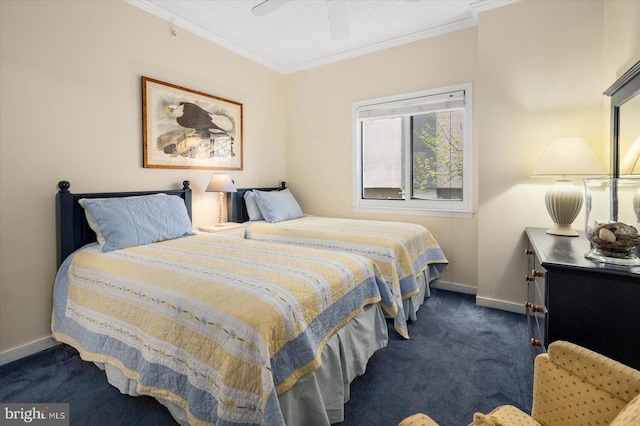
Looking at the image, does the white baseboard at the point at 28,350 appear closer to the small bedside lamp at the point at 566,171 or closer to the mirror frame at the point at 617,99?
the small bedside lamp at the point at 566,171

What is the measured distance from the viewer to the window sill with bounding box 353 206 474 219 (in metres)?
3.37

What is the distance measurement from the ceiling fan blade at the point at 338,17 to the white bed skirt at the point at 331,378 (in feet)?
6.75

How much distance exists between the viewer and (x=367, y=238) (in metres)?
2.71

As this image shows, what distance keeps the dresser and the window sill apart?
1.88 metres

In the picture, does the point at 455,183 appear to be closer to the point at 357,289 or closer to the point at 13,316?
the point at 357,289

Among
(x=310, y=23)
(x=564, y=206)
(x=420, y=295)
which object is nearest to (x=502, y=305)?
(x=420, y=295)

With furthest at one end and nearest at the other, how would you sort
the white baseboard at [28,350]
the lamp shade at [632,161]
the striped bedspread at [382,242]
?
the striped bedspread at [382,242] < the white baseboard at [28,350] < the lamp shade at [632,161]

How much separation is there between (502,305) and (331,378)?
2090 millimetres

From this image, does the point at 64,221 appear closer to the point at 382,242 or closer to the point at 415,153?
the point at 382,242

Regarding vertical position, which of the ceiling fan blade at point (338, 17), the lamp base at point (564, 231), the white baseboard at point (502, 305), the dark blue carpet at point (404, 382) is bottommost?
the dark blue carpet at point (404, 382)

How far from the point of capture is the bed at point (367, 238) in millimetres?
2537

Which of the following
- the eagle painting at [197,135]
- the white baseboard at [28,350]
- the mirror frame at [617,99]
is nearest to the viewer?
the mirror frame at [617,99]

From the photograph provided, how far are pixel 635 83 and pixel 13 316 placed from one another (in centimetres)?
410

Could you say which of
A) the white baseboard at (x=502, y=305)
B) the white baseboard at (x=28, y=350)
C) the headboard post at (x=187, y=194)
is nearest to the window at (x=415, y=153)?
the white baseboard at (x=502, y=305)
